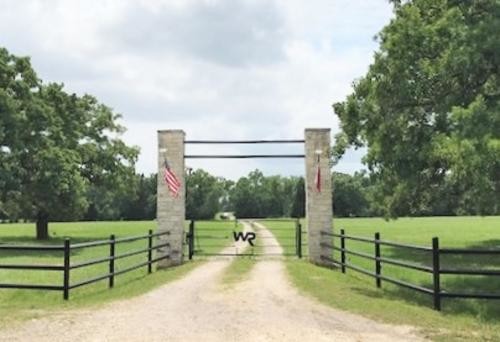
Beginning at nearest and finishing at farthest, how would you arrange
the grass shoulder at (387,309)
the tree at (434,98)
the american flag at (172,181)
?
the grass shoulder at (387,309)
the tree at (434,98)
the american flag at (172,181)

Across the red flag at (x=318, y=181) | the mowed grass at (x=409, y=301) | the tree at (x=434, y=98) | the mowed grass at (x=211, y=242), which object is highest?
the tree at (x=434, y=98)

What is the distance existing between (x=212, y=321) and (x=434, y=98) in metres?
7.42

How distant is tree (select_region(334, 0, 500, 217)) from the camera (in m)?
11.7

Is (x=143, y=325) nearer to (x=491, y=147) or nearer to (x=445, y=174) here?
(x=491, y=147)

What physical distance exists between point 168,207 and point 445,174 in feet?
29.5

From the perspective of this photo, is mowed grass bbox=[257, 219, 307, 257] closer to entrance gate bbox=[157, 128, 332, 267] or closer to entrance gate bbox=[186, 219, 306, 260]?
entrance gate bbox=[186, 219, 306, 260]

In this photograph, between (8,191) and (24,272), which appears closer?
(24,272)

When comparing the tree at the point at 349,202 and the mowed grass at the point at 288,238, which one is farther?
the tree at the point at 349,202

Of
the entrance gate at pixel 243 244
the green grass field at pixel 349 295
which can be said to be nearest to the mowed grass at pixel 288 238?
the entrance gate at pixel 243 244

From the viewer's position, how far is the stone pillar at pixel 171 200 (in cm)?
1973

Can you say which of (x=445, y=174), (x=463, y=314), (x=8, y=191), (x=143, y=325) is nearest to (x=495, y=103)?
(x=463, y=314)

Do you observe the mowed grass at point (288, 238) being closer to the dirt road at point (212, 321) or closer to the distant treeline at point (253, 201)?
the dirt road at point (212, 321)

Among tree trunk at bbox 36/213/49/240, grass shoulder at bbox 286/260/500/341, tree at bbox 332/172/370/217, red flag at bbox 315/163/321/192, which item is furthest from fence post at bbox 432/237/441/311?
tree at bbox 332/172/370/217

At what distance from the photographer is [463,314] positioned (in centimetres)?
1120
